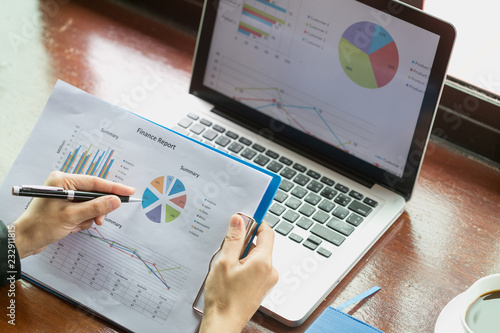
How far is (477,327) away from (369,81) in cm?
42

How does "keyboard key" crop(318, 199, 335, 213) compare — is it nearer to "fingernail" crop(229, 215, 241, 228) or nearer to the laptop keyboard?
the laptop keyboard

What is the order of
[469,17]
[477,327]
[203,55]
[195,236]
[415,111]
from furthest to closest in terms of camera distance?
[469,17] → [203,55] → [415,111] → [195,236] → [477,327]

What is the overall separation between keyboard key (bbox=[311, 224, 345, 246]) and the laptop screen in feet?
0.49

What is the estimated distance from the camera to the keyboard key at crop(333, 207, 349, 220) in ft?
3.15

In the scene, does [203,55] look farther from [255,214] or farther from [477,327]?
[477,327]

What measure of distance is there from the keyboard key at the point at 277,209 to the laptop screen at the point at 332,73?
6.0 inches

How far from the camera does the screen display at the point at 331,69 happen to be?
0.95m

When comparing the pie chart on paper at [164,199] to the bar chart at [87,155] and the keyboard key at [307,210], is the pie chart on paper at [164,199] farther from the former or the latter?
the keyboard key at [307,210]

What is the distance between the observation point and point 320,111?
1043 mm

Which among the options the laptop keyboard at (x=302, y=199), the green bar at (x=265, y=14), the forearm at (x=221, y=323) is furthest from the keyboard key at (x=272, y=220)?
the green bar at (x=265, y=14)

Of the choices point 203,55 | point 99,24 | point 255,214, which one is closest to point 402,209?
point 255,214

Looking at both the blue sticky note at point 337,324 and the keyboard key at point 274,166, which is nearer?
the blue sticky note at point 337,324

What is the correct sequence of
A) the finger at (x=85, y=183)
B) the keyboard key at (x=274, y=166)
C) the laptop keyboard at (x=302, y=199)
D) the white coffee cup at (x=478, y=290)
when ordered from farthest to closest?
the keyboard key at (x=274, y=166)
the laptop keyboard at (x=302, y=199)
the finger at (x=85, y=183)
the white coffee cup at (x=478, y=290)

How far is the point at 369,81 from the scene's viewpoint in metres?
0.98
